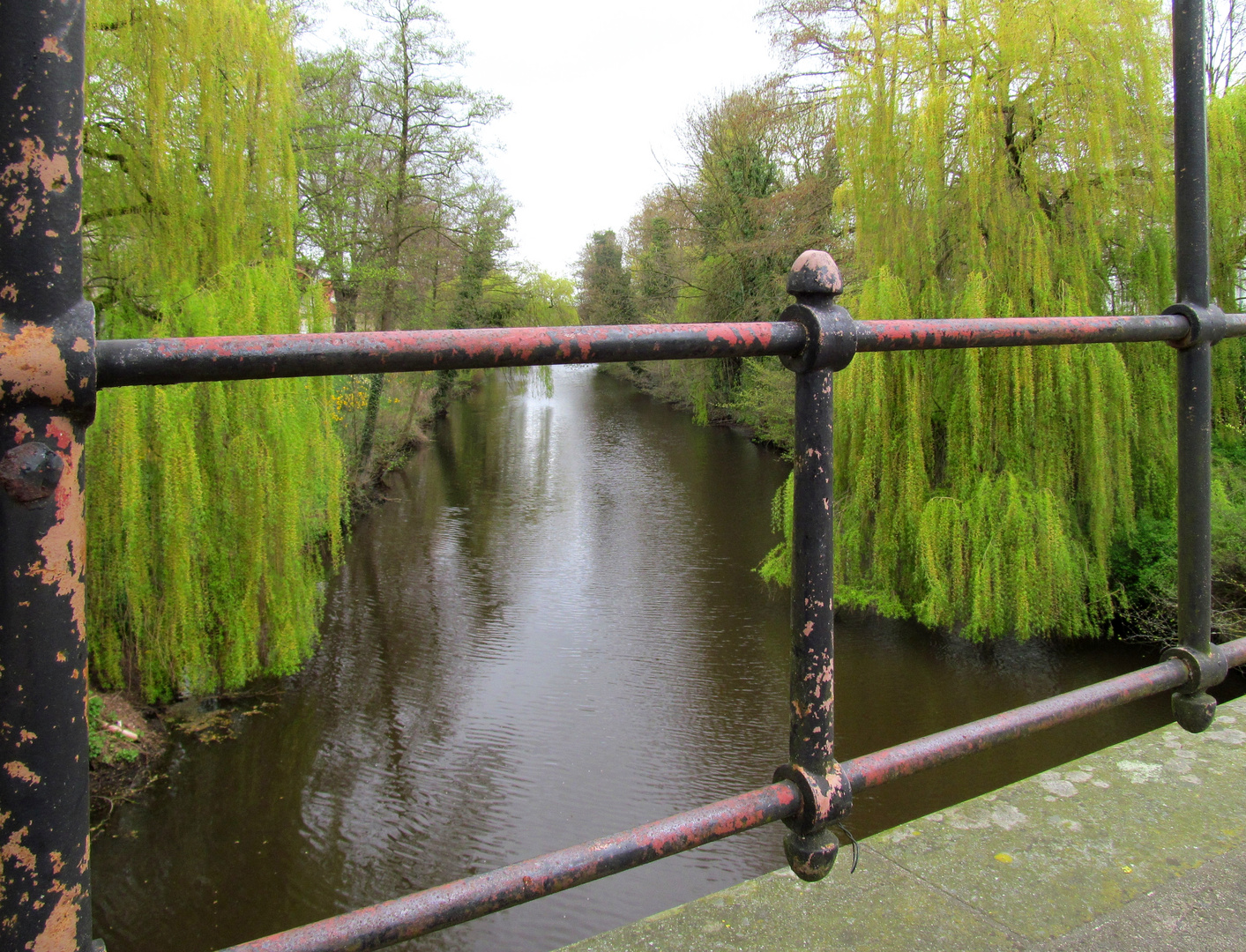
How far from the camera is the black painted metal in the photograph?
3.57 ft

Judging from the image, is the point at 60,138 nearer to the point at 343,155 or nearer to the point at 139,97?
the point at 139,97

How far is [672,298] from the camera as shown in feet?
78.5

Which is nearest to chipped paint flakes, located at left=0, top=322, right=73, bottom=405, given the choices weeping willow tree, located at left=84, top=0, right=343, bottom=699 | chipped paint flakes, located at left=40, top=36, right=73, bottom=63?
chipped paint flakes, located at left=40, top=36, right=73, bottom=63

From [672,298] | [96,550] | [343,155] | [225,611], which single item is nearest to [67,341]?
[96,550]

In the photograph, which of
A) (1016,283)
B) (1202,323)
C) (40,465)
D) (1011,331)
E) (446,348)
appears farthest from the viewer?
(1016,283)

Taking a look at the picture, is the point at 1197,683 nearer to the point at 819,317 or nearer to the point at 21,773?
the point at 819,317

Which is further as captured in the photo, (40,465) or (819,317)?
(819,317)

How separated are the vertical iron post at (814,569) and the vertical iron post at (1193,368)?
0.60 meters

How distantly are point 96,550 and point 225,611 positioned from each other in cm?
110

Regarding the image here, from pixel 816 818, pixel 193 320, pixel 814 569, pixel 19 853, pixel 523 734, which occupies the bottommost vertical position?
pixel 523 734

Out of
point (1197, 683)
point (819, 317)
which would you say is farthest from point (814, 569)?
point (1197, 683)

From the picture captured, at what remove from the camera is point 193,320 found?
6242 mm

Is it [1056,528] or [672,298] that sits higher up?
[672,298]

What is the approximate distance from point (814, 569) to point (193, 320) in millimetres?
6396
